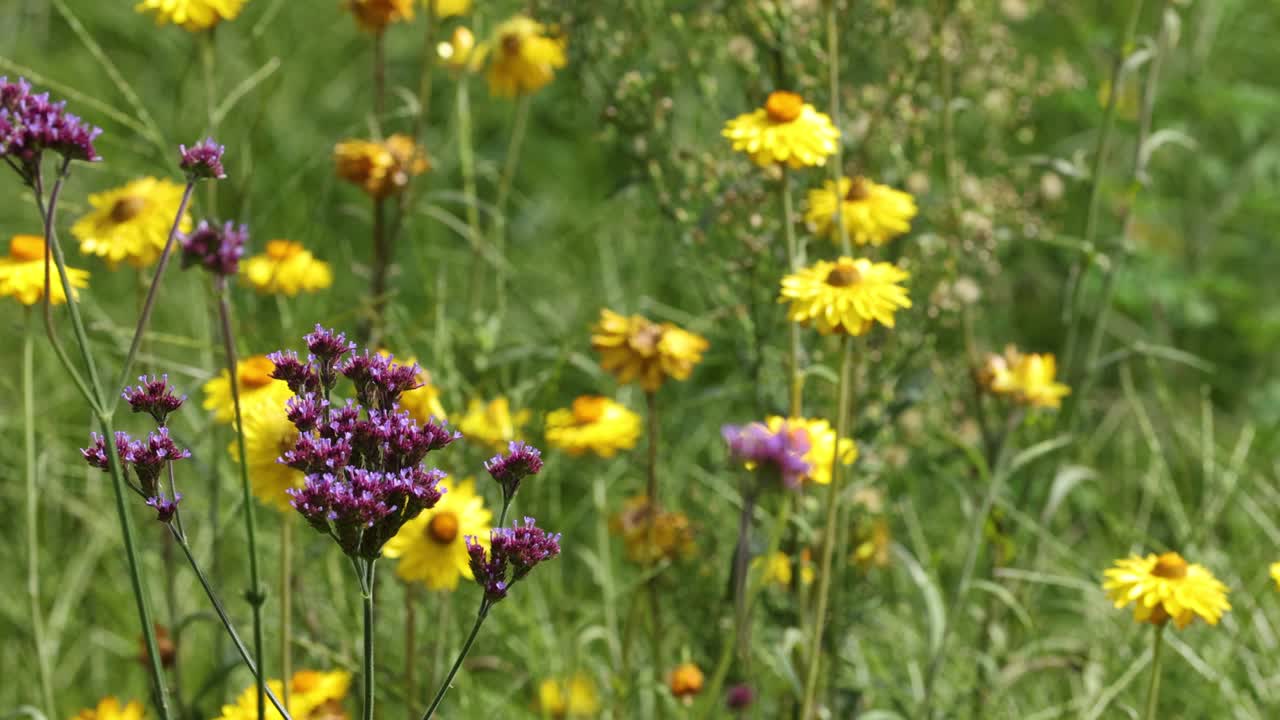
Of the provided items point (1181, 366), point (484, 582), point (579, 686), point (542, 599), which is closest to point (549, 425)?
point (579, 686)

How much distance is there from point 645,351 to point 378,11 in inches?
28.7

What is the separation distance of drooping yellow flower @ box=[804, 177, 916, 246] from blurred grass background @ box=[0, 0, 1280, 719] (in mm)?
163

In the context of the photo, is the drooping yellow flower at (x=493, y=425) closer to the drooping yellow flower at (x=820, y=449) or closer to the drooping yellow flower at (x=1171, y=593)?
the drooping yellow flower at (x=820, y=449)

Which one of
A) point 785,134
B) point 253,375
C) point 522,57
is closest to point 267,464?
point 253,375

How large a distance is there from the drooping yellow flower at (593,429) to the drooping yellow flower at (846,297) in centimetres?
51

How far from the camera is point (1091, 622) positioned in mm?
2418

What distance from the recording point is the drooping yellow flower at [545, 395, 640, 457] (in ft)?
6.48

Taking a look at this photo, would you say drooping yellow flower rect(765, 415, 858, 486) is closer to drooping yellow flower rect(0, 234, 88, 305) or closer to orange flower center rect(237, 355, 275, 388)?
orange flower center rect(237, 355, 275, 388)

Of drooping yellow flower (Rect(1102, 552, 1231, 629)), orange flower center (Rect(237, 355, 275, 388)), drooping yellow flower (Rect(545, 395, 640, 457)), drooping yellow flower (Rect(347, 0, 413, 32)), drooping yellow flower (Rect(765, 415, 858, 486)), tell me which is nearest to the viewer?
drooping yellow flower (Rect(1102, 552, 1231, 629))

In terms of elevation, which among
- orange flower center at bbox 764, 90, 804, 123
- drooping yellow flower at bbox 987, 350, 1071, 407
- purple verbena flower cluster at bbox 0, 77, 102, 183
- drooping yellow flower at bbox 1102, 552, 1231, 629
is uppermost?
orange flower center at bbox 764, 90, 804, 123

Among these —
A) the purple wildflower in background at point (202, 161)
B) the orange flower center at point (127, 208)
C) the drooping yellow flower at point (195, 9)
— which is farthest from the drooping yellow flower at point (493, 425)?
the purple wildflower in background at point (202, 161)

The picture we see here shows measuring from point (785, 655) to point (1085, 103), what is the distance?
6.01 feet

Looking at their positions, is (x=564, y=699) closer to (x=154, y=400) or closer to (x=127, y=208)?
(x=127, y=208)

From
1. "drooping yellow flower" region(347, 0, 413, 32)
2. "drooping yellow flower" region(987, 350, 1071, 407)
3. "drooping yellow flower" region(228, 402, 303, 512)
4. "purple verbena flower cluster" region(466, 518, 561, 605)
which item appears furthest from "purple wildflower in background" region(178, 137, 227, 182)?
"drooping yellow flower" region(987, 350, 1071, 407)
